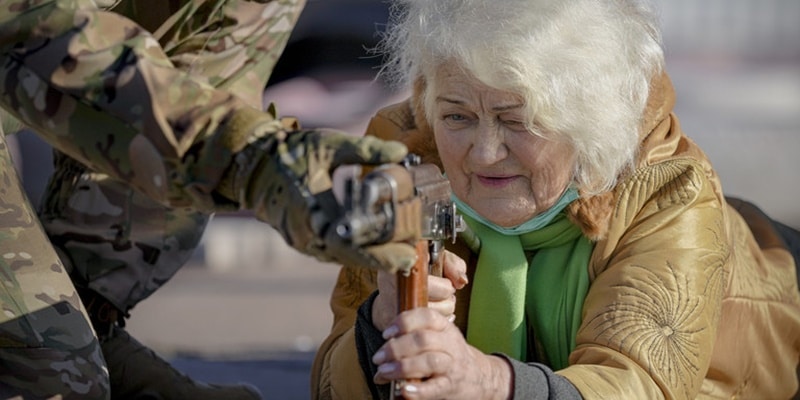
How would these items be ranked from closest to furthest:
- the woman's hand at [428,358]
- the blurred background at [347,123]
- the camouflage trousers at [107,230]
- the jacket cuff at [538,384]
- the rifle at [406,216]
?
the rifle at [406,216], the woman's hand at [428,358], the jacket cuff at [538,384], the camouflage trousers at [107,230], the blurred background at [347,123]

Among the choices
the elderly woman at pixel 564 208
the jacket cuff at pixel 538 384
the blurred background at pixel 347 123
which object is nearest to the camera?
the jacket cuff at pixel 538 384

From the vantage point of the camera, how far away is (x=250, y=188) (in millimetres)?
2098

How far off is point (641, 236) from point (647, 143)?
0.28 m

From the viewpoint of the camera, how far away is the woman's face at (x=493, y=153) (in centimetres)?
283

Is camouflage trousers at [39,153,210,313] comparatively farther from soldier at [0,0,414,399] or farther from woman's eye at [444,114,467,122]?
woman's eye at [444,114,467,122]

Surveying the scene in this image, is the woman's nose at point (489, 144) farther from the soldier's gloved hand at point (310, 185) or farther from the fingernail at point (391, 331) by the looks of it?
the soldier's gloved hand at point (310, 185)

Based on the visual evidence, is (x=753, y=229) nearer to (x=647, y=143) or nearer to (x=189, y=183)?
(x=647, y=143)

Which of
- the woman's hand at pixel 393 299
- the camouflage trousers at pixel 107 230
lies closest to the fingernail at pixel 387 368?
the woman's hand at pixel 393 299

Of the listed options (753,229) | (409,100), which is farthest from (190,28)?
(753,229)

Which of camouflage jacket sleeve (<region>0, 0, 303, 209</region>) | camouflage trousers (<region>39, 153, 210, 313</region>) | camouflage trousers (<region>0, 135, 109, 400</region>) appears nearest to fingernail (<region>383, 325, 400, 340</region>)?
camouflage jacket sleeve (<region>0, 0, 303, 209</region>)

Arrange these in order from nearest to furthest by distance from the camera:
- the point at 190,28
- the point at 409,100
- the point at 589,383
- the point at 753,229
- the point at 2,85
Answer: the point at 2,85, the point at 589,383, the point at 190,28, the point at 409,100, the point at 753,229

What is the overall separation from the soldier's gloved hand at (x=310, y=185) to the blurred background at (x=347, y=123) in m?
3.52

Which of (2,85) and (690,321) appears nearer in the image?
(2,85)

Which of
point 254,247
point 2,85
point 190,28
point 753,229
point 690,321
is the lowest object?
point 254,247
